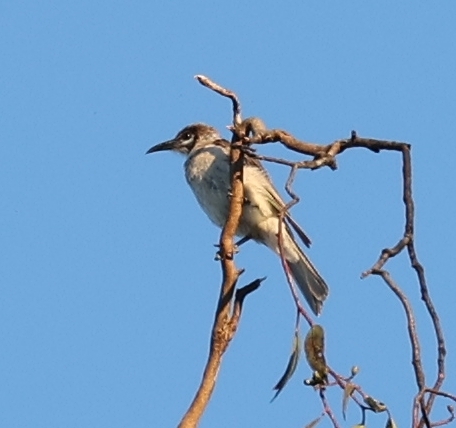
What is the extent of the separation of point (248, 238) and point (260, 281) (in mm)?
4016

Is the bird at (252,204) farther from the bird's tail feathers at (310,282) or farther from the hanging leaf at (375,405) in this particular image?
the hanging leaf at (375,405)

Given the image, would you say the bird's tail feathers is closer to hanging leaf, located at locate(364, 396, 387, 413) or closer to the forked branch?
the forked branch

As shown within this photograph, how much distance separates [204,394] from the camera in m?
2.94

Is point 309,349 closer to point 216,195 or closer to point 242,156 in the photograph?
point 242,156

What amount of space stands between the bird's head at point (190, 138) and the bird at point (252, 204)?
0.87 ft

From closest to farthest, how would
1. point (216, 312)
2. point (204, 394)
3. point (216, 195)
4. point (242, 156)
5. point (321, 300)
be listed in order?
point (204, 394), point (216, 312), point (242, 156), point (216, 195), point (321, 300)

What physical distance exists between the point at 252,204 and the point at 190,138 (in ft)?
4.39

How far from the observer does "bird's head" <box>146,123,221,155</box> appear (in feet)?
27.4

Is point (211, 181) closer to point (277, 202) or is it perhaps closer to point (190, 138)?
point (277, 202)

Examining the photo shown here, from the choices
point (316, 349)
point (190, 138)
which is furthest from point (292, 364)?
point (190, 138)

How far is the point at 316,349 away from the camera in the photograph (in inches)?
123

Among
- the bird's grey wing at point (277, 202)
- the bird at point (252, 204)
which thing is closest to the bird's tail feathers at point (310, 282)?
the bird at point (252, 204)

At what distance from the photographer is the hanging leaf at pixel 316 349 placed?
3061mm

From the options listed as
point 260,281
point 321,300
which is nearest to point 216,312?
point 260,281
